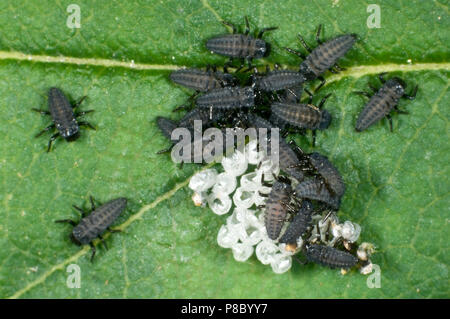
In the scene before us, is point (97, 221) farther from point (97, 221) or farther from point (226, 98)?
point (226, 98)

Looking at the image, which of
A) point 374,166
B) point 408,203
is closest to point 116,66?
point 374,166

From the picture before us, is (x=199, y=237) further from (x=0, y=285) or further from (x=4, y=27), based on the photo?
(x=4, y=27)

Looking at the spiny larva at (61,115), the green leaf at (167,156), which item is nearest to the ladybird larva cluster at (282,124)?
the green leaf at (167,156)

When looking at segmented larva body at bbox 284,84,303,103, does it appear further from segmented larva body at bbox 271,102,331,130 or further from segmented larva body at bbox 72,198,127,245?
segmented larva body at bbox 72,198,127,245

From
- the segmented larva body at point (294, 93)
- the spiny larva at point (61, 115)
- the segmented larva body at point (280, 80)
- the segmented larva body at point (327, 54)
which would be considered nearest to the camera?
the segmented larva body at point (327, 54)

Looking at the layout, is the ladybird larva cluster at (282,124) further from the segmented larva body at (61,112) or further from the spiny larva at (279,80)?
the segmented larva body at (61,112)
